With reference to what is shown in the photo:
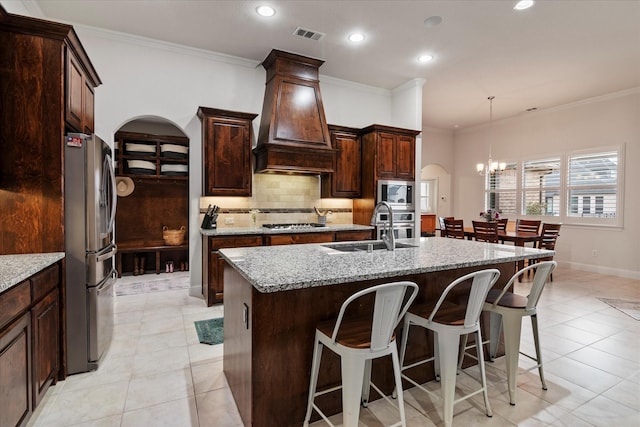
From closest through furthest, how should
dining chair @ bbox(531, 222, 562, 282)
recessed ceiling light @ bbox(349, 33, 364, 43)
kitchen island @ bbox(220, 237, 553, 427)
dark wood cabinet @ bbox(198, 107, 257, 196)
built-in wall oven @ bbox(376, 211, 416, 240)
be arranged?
kitchen island @ bbox(220, 237, 553, 427), recessed ceiling light @ bbox(349, 33, 364, 43), dark wood cabinet @ bbox(198, 107, 257, 196), built-in wall oven @ bbox(376, 211, 416, 240), dining chair @ bbox(531, 222, 562, 282)

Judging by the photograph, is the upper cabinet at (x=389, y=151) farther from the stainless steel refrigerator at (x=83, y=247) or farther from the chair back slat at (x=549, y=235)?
the stainless steel refrigerator at (x=83, y=247)

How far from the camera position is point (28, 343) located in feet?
5.84

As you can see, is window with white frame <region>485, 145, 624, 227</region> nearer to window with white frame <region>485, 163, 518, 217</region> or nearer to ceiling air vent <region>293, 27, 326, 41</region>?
window with white frame <region>485, 163, 518, 217</region>

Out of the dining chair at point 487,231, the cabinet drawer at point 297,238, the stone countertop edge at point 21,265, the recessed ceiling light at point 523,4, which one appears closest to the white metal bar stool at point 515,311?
the cabinet drawer at point 297,238

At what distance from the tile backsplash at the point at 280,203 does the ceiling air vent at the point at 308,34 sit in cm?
187

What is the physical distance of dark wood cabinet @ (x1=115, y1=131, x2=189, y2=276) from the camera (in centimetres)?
524

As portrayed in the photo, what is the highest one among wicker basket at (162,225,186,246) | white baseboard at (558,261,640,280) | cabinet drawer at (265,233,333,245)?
cabinet drawer at (265,233,333,245)

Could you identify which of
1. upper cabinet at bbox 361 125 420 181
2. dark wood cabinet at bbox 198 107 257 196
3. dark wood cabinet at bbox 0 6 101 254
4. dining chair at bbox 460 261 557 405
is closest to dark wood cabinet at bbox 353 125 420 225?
upper cabinet at bbox 361 125 420 181

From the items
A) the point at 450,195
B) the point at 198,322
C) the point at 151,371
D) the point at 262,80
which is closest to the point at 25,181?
the point at 151,371

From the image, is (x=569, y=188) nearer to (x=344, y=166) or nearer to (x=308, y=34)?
(x=344, y=166)

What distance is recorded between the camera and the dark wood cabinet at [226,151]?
161 inches

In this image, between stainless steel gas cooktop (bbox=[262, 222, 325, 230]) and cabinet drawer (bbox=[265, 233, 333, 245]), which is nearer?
cabinet drawer (bbox=[265, 233, 333, 245])

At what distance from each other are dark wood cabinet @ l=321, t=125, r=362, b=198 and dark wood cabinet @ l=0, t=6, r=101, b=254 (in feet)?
10.9

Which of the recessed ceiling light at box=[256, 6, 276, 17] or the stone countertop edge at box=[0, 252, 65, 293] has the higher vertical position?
the recessed ceiling light at box=[256, 6, 276, 17]
